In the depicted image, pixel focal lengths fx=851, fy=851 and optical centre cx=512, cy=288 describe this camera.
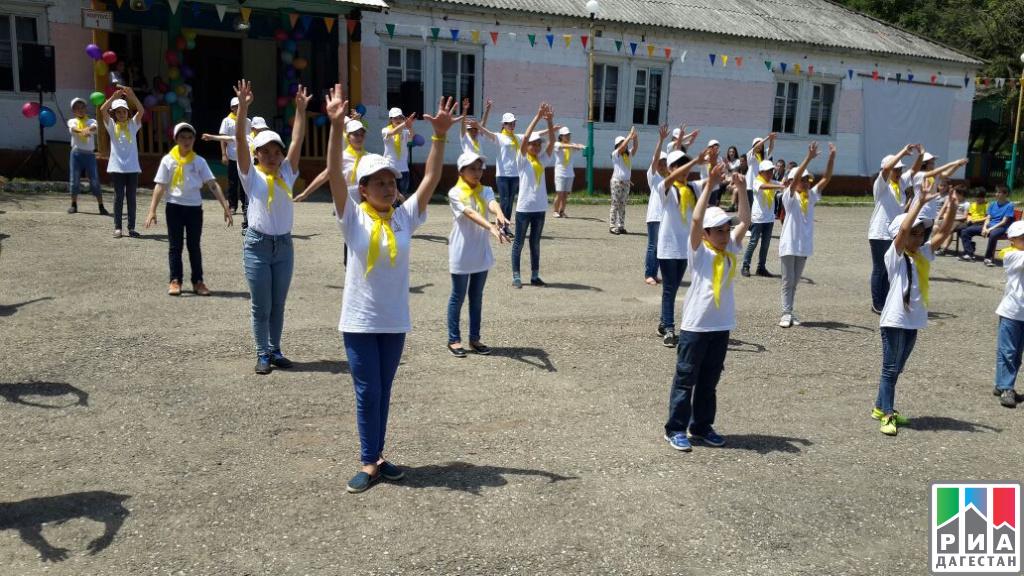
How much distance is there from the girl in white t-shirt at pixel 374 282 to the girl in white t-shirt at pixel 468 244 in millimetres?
2512

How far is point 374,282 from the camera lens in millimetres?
4887

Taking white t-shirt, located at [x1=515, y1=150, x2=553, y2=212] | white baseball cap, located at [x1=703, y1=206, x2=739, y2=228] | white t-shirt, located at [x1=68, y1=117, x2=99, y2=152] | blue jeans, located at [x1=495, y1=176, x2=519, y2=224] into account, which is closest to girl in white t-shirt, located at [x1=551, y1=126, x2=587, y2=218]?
blue jeans, located at [x1=495, y1=176, x2=519, y2=224]

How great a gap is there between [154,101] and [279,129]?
329 cm

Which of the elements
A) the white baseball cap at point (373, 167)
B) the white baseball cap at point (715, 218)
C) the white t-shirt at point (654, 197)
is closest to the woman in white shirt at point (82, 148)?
the white t-shirt at point (654, 197)

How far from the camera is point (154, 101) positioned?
59.2 feet

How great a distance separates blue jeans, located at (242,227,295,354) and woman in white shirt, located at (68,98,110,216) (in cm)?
822

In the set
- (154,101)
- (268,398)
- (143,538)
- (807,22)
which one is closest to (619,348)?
(268,398)

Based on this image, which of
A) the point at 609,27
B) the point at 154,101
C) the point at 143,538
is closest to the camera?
the point at 143,538

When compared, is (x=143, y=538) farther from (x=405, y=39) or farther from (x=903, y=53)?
(x=903, y=53)

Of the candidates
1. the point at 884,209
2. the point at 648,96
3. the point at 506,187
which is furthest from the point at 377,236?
the point at 648,96

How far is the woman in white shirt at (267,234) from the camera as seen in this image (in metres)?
6.86

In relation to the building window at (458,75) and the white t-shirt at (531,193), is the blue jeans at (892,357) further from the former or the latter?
the building window at (458,75)

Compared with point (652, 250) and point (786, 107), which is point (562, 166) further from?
point (786, 107)

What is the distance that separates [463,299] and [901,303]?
3613mm
